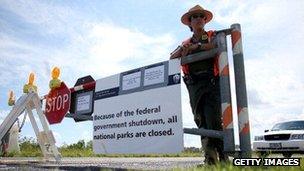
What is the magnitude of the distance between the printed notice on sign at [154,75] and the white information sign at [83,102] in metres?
1.87

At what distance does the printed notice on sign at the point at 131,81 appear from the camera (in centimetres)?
626

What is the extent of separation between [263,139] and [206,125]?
33.9ft

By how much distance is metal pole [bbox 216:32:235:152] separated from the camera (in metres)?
5.39

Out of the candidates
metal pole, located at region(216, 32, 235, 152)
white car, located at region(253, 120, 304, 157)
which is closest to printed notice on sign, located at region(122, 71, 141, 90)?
metal pole, located at region(216, 32, 235, 152)

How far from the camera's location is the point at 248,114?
5449 millimetres

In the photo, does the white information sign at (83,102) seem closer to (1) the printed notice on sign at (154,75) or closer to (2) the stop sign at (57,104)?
(2) the stop sign at (57,104)

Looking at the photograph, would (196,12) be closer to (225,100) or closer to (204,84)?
(204,84)

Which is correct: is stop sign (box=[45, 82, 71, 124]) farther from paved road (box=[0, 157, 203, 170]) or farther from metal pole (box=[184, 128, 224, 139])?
metal pole (box=[184, 128, 224, 139])

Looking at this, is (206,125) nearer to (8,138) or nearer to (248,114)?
(248,114)

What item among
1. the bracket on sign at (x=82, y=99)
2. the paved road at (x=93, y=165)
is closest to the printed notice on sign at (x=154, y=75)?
the paved road at (x=93, y=165)

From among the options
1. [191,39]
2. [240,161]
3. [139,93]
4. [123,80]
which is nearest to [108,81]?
[123,80]

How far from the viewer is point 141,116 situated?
6.09m

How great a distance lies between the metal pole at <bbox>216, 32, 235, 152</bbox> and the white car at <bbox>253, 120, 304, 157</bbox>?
28.5ft

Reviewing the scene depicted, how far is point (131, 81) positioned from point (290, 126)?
34.7 ft
